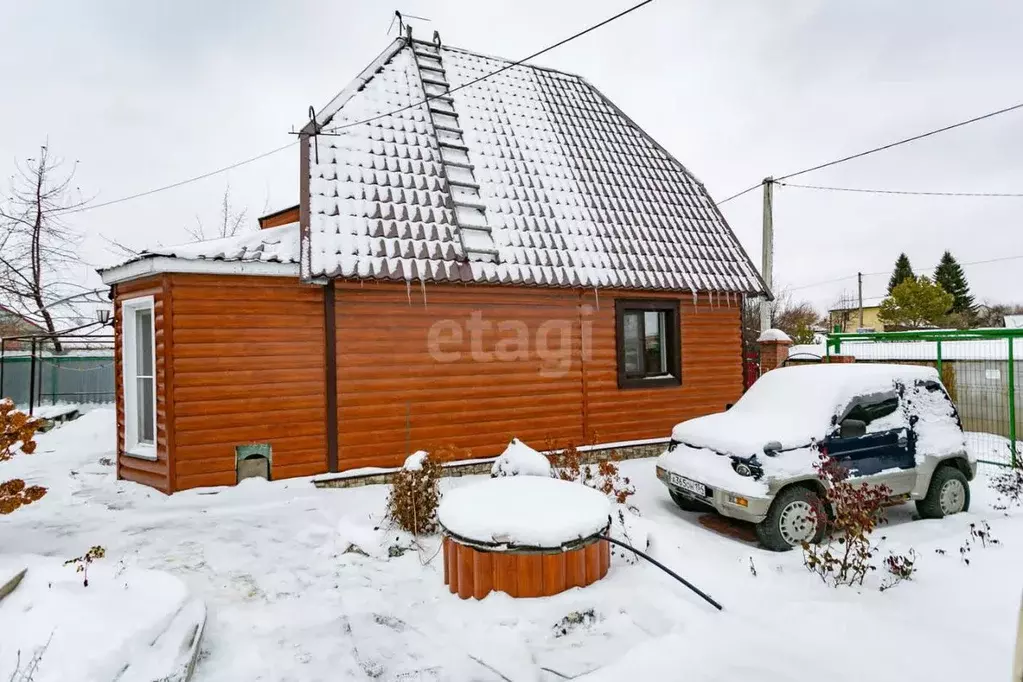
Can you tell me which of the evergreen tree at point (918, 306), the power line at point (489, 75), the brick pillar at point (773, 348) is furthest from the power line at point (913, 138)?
the evergreen tree at point (918, 306)

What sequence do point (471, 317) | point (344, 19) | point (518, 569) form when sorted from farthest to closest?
point (344, 19), point (471, 317), point (518, 569)

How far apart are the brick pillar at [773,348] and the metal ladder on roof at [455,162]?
8.06 metres

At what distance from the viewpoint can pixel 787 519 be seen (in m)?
5.34

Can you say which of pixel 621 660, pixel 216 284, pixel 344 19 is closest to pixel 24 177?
pixel 344 19

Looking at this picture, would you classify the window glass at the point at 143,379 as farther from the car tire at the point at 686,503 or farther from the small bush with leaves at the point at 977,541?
the small bush with leaves at the point at 977,541

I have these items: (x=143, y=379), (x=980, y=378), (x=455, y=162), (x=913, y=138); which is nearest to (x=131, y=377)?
(x=143, y=379)

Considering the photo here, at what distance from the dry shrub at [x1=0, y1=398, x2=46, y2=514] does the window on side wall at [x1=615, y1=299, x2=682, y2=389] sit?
7801mm

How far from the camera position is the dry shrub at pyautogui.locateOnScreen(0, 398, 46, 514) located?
4355mm

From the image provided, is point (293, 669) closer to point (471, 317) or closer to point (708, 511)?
point (708, 511)

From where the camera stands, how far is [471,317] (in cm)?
827

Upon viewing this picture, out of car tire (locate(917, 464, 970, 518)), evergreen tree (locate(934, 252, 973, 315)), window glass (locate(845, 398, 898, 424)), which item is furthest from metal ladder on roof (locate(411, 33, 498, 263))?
evergreen tree (locate(934, 252, 973, 315))

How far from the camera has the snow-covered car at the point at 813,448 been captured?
5.32 m

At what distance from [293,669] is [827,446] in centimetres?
524

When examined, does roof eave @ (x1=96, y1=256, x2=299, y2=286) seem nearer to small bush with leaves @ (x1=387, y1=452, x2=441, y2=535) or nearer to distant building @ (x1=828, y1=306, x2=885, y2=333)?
small bush with leaves @ (x1=387, y1=452, x2=441, y2=535)
